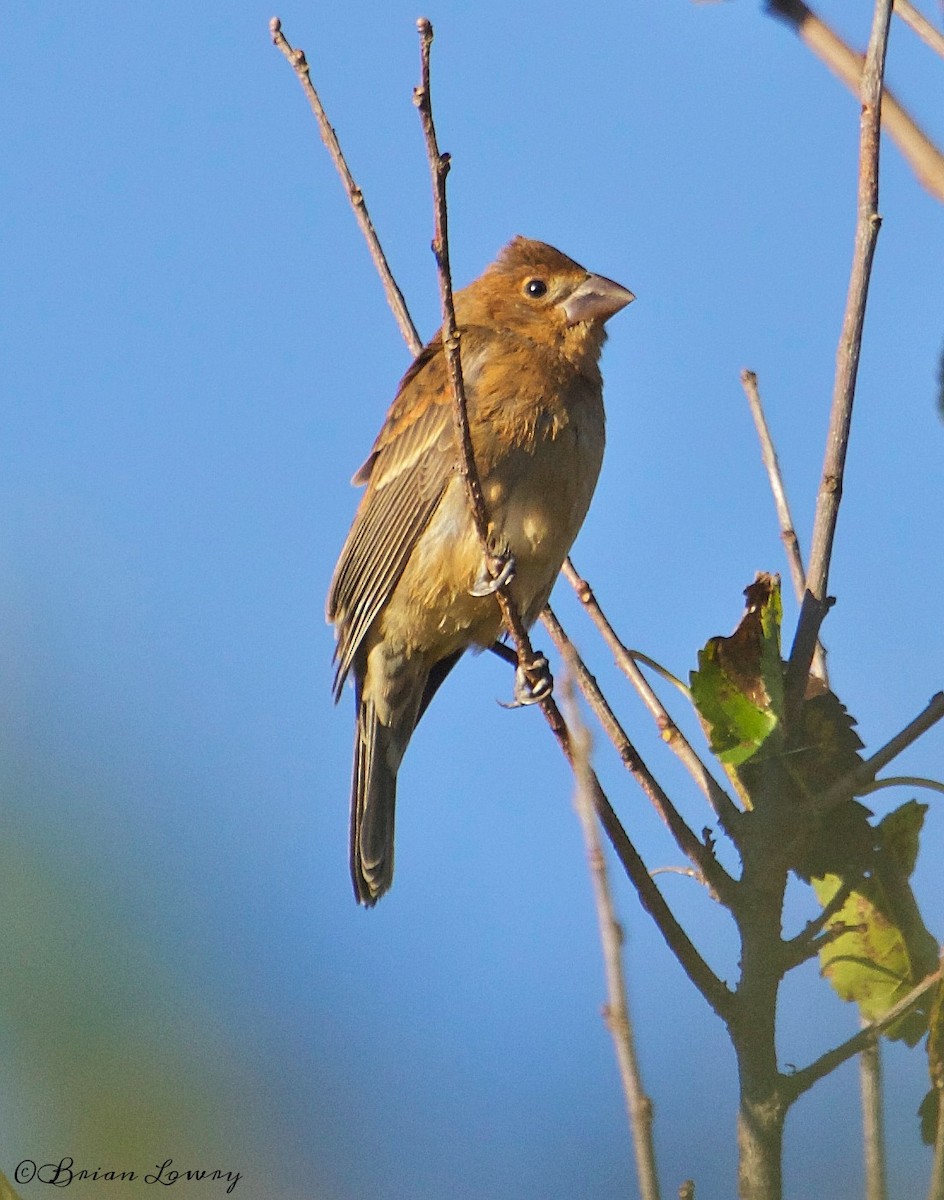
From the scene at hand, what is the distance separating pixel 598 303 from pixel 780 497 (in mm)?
2070

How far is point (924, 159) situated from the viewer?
2648mm

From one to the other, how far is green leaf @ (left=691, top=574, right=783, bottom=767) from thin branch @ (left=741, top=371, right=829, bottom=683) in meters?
0.15

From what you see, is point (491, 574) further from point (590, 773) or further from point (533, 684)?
point (590, 773)

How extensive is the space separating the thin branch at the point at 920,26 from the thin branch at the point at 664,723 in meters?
1.36

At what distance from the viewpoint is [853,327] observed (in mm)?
2674

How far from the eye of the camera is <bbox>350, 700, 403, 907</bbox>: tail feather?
4871 mm

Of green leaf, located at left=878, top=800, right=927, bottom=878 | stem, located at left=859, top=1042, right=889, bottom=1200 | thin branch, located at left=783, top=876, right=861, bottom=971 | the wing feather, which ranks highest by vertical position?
the wing feather

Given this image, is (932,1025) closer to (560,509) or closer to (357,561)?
(560,509)

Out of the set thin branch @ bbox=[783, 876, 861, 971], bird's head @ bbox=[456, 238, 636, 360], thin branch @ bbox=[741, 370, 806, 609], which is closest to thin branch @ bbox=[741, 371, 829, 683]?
thin branch @ bbox=[741, 370, 806, 609]

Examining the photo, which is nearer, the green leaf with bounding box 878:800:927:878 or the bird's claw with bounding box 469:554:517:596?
the green leaf with bounding box 878:800:927:878

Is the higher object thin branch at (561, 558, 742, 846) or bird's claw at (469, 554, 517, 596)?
bird's claw at (469, 554, 517, 596)

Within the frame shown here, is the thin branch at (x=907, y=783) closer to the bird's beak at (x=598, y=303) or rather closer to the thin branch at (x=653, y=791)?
the thin branch at (x=653, y=791)

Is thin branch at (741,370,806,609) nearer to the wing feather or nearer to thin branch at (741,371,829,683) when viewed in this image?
thin branch at (741,371,829,683)

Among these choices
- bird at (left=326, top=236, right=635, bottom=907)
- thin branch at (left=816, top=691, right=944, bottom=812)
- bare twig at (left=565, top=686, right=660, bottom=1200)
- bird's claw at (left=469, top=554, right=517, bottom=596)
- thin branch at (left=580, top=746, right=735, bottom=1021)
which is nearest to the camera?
bare twig at (left=565, top=686, right=660, bottom=1200)
